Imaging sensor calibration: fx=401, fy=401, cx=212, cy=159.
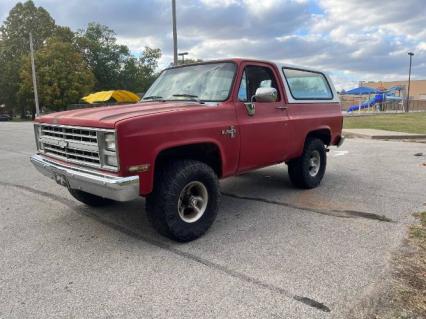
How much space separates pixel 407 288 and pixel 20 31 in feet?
207

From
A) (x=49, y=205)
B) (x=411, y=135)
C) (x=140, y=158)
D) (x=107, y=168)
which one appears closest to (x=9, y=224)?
(x=49, y=205)

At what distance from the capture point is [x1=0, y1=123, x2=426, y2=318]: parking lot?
3035 millimetres

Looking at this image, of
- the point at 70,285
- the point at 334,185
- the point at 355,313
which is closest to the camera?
the point at 355,313

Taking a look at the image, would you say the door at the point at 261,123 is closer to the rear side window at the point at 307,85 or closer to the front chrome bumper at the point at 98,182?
the rear side window at the point at 307,85

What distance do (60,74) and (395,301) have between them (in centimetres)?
4763

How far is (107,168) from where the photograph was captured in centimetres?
382

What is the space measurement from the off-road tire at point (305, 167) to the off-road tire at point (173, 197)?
2435 millimetres

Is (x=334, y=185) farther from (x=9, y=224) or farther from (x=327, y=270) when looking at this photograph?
(x=9, y=224)

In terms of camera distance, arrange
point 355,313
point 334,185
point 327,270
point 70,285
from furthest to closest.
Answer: point 334,185 → point 327,270 → point 70,285 → point 355,313

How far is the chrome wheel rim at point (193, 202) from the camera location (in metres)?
4.32

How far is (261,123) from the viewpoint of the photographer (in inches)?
202

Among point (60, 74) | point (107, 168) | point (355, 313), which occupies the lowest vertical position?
point (355, 313)

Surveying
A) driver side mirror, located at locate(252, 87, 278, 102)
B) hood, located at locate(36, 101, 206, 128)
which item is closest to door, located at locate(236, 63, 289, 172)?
driver side mirror, located at locate(252, 87, 278, 102)

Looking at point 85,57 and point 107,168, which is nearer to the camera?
point 107,168
